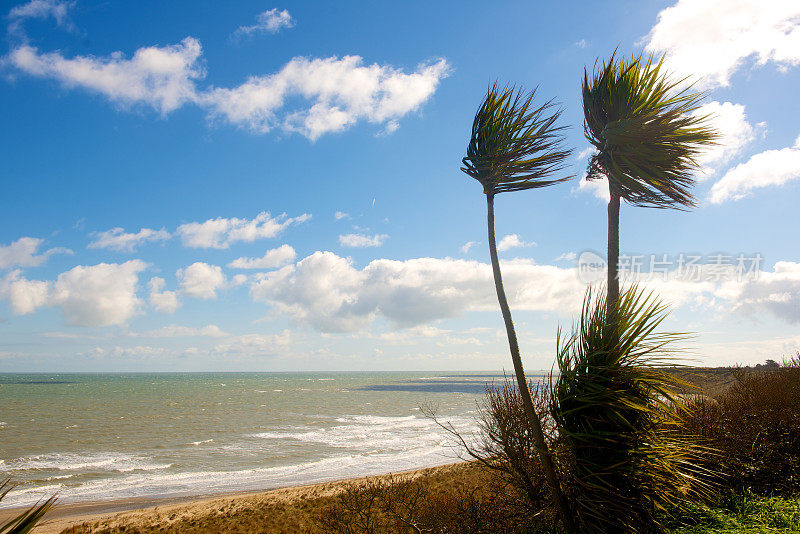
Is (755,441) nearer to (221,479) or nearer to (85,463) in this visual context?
(221,479)

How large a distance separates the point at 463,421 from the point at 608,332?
26286 mm

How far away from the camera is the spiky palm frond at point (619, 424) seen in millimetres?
4867

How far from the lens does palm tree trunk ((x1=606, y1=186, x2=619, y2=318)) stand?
5.46 metres

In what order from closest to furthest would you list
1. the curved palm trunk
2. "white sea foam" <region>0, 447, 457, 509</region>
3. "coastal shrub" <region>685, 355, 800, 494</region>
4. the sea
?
the curved palm trunk → "coastal shrub" <region>685, 355, 800, 494</region> → "white sea foam" <region>0, 447, 457, 509</region> → the sea

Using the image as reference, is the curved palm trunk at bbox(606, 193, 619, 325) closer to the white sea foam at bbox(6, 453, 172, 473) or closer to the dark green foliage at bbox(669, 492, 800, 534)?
the dark green foliage at bbox(669, 492, 800, 534)

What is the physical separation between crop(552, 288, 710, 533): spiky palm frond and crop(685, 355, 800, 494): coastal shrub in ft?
5.36

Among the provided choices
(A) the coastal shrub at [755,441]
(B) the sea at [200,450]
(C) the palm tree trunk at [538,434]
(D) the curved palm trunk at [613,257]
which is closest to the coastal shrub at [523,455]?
(C) the palm tree trunk at [538,434]

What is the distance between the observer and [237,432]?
87.8 ft

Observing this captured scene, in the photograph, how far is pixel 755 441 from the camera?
762 cm

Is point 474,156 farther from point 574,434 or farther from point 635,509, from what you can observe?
point 635,509

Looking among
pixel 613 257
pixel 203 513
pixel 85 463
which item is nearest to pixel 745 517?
pixel 613 257

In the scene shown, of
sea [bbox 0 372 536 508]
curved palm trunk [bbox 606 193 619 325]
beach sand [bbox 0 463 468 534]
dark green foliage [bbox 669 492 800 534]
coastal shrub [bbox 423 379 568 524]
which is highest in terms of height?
curved palm trunk [bbox 606 193 619 325]

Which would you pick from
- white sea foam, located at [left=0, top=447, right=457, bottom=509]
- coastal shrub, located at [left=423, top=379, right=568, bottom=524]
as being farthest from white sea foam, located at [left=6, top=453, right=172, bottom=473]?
coastal shrub, located at [left=423, top=379, right=568, bottom=524]

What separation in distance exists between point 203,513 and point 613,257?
11268 millimetres
